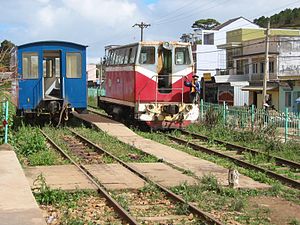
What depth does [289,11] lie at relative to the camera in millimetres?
81875

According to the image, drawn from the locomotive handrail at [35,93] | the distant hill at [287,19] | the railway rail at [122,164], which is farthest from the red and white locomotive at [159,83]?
the distant hill at [287,19]

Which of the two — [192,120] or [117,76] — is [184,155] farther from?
[117,76]

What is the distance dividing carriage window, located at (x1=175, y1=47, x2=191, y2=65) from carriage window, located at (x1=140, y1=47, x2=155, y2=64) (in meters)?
0.89

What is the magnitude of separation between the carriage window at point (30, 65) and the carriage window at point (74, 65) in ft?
3.66

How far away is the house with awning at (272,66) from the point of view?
35.7 metres

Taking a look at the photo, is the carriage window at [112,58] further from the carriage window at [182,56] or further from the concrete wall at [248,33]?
the concrete wall at [248,33]

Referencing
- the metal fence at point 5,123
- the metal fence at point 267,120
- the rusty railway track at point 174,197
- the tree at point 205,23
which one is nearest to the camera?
the rusty railway track at point 174,197

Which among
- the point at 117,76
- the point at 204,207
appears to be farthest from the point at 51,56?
the point at 204,207

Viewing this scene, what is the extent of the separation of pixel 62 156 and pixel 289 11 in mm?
75574

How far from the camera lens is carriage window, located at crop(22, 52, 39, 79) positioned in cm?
1734

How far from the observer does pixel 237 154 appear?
545 inches

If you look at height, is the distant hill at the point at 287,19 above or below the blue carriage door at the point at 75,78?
above

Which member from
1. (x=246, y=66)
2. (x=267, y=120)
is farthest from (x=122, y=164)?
(x=246, y=66)

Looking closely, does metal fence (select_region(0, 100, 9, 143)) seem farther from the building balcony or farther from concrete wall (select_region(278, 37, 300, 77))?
concrete wall (select_region(278, 37, 300, 77))
